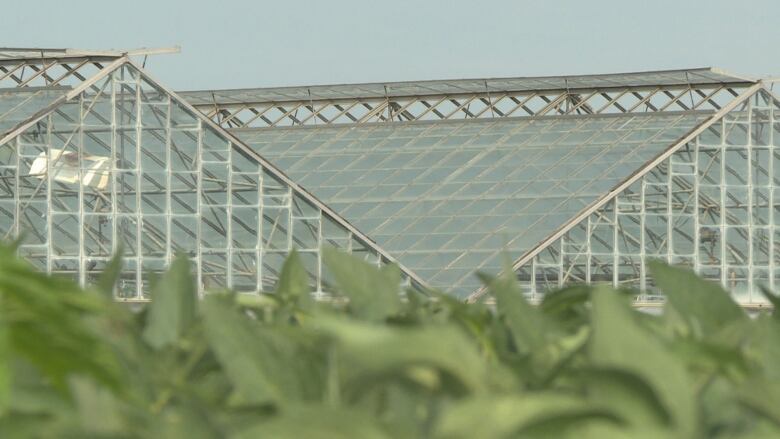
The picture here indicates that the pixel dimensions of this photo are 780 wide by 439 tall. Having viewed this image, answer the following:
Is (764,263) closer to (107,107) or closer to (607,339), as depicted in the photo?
(107,107)

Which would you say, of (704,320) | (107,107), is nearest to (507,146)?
(107,107)

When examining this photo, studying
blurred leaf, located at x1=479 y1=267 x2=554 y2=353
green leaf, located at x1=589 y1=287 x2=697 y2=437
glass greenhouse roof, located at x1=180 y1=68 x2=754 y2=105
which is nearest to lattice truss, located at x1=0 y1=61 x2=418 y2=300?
glass greenhouse roof, located at x1=180 y1=68 x2=754 y2=105

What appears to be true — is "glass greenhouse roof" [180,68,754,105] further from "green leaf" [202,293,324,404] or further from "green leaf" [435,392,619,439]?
"green leaf" [435,392,619,439]

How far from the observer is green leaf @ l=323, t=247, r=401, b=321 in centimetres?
185

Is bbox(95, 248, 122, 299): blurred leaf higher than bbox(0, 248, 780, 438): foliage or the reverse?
higher

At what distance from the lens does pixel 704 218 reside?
30422 millimetres

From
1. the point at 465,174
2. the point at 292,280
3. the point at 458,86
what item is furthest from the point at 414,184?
the point at 292,280

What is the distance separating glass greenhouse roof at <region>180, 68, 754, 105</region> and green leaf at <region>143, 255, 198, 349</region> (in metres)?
31.7

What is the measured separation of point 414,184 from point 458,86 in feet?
18.1

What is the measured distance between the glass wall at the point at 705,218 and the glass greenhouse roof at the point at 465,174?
76 cm

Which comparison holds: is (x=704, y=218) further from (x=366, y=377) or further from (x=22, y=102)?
(x=366, y=377)

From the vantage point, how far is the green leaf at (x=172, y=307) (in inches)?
72.4

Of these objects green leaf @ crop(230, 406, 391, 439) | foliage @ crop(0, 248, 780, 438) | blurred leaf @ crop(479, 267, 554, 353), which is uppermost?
blurred leaf @ crop(479, 267, 554, 353)

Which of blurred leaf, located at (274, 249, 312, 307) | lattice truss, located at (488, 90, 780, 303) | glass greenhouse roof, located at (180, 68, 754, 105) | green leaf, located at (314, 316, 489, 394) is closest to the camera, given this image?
green leaf, located at (314, 316, 489, 394)
